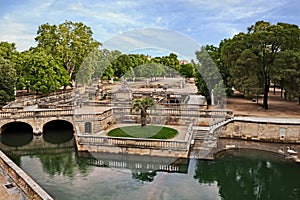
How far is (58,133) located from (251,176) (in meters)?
16.2

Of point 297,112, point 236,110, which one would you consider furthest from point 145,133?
point 297,112

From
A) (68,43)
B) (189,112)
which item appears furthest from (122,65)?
(189,112)

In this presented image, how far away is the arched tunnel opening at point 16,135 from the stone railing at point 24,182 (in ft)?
32.4

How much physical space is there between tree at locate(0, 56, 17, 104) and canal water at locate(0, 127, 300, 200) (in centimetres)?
754

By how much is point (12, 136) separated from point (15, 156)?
5004 millimetres

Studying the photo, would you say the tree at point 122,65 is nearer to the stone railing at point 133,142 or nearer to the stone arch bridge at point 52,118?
the stone arch bridge at point 52,118

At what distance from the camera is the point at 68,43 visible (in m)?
42.9

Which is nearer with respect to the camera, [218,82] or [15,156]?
[15,156]

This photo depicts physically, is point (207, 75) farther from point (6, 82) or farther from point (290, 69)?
point (6, 82)

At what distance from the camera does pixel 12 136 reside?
23672 millimetres

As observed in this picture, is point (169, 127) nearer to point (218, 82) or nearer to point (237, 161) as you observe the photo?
point (237, 161)

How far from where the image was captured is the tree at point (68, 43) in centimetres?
4100

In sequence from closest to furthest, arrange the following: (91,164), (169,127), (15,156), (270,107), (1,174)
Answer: (1,174)
(91,164)
(15,156)
(169,127)
(270,107)

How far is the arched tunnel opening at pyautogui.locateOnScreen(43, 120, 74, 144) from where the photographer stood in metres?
23.0
